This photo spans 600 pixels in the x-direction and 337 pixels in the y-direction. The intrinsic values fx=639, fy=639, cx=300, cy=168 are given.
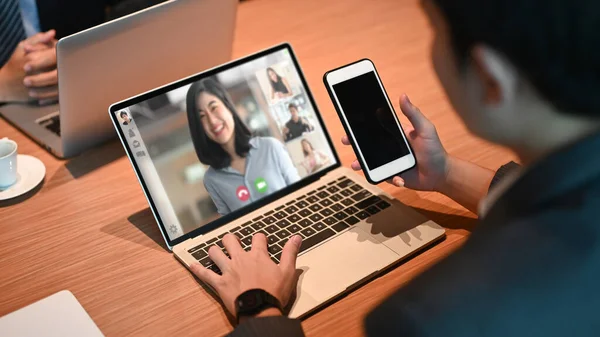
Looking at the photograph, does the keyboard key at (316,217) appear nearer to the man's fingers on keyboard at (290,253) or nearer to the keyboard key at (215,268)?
the man's fingers on keyboard at (290,253)

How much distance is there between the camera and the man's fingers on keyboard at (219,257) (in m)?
0.94

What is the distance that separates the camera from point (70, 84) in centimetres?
110

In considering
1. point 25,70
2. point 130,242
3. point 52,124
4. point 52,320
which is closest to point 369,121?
point 130,242

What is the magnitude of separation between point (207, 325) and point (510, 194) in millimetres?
467

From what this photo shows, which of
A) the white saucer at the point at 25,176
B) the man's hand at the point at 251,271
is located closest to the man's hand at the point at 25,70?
the white saucer at the point at 25,176

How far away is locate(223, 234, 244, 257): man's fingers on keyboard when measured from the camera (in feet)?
3.14

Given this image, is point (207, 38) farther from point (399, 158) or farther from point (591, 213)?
point (591, 213)

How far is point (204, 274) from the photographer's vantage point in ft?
3.08

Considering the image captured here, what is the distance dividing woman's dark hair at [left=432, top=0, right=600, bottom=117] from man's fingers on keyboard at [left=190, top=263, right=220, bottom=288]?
20.4 inches

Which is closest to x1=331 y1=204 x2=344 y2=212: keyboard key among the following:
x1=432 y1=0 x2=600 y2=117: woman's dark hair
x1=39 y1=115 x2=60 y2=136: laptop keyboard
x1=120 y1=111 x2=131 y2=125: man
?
x1=120 y1=111 x2=131 y2=125: man

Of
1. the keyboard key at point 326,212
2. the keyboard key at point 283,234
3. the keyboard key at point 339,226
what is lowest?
the keyboard key at point 339,226

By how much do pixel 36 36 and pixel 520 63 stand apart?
1.29 metres

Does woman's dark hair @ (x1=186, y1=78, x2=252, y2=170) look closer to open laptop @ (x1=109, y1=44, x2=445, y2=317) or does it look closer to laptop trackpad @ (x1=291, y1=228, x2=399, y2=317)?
open laptop @ (x1=109, y1=44, x2=445, y2=317)

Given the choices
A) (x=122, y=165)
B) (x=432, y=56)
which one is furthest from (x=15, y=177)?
(x=432, y=56)
